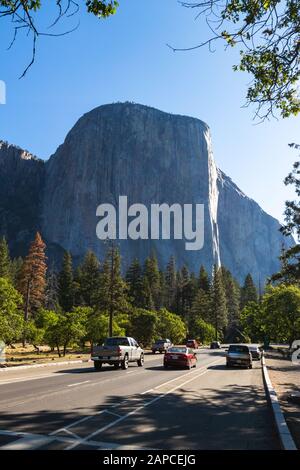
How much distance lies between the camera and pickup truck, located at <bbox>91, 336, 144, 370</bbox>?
84.3 feet

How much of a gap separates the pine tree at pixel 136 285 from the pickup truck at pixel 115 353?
64521 millimetres

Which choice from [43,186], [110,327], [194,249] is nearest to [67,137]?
[43,186]

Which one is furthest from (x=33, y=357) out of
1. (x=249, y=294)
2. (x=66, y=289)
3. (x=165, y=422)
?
(x=249, y=294)

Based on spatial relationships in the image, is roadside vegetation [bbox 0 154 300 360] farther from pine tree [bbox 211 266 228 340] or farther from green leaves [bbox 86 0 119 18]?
green leaves [bbox 86 0 119 18]

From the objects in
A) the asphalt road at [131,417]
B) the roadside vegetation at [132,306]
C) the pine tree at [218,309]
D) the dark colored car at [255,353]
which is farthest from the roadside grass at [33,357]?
the pine tree at [218,309]

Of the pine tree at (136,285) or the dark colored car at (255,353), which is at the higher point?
the pine tree at (136,285)

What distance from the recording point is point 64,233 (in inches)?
6521

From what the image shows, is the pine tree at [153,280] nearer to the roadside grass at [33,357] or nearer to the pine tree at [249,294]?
the pine tree at [249,294]

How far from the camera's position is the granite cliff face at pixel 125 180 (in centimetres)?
15975

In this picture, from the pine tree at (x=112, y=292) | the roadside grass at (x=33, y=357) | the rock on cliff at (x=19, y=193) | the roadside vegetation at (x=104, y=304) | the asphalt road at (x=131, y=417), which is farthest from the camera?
the rock on cliff at (x=19, y=193)

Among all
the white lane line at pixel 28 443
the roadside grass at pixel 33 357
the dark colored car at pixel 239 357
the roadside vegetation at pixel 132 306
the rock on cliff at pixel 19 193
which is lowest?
the roadside grass at pixel 33 357

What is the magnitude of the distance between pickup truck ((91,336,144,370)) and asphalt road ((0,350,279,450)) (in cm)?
903

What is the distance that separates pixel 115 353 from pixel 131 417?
16185 mm

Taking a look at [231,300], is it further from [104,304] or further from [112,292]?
[104,304]
